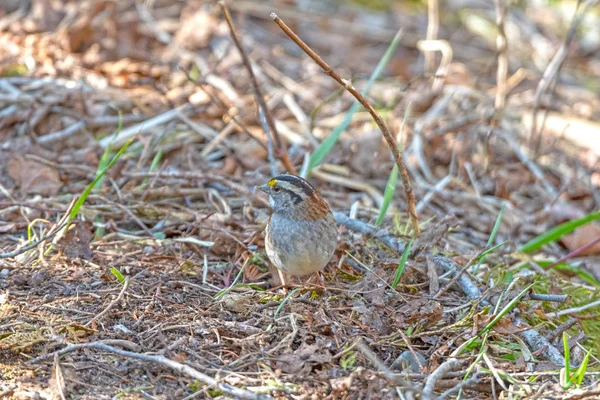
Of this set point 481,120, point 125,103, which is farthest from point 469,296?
point 125,103

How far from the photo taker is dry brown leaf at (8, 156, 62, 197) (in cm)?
546

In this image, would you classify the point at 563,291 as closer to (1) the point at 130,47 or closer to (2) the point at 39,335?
(2) the point at 39,335

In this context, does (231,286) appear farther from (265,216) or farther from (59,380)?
(59,380)

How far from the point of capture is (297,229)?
14.4 feet

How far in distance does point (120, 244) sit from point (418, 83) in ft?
14.7

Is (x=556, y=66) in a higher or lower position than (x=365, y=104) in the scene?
lower

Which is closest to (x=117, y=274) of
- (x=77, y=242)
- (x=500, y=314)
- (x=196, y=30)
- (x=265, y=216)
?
(x=77, y=242)

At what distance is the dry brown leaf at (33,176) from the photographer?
215 inches

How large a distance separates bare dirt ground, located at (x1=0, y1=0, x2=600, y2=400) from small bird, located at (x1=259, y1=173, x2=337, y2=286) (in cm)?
17

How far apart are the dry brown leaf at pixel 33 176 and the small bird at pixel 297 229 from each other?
1.80m

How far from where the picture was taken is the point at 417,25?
33.9 feet

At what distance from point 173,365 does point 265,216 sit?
2.10 m

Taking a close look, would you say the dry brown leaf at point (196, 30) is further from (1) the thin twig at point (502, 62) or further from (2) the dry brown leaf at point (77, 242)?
(2) the dry brown leaf at point (77, 242)

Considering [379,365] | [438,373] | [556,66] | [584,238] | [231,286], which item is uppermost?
[556,66]
